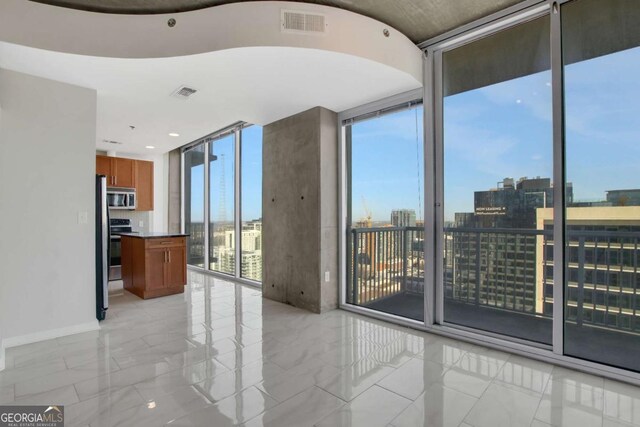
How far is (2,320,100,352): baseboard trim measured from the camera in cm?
275

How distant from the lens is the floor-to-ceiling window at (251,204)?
16.5ft

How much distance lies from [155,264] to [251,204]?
1670mm

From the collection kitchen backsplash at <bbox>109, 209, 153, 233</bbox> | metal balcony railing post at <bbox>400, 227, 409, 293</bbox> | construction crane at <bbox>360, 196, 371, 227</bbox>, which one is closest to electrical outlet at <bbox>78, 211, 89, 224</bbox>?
construction crane at <bbox>360, 196, 371, 227</bbox>

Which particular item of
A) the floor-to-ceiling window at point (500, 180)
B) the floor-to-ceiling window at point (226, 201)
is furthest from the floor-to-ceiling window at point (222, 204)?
the floor-to-ceiling window at point (500, 180)

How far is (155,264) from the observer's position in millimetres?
4344

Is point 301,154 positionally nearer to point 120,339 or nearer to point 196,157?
point 120,339

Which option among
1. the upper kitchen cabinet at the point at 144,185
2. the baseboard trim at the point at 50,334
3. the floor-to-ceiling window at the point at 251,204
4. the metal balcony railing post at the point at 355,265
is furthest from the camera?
the upper kitchen cabinet at the point at 144,185

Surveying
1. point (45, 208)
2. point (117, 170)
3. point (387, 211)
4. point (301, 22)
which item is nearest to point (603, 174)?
point (387, 211)

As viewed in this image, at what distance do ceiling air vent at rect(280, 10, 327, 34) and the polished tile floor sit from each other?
2.59 metres

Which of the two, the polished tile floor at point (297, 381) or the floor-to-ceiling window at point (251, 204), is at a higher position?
the floor-to-ceiling window at point (251, 204)

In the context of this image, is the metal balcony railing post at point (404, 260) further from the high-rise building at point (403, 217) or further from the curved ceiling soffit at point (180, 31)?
the curved ceiling soffit at point (180, 31)

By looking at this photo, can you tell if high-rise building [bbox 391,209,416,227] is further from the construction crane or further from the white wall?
the white wall

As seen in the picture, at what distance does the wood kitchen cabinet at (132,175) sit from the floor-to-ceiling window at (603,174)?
6386 millimetres

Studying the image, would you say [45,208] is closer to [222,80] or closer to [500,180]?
[222,80]
